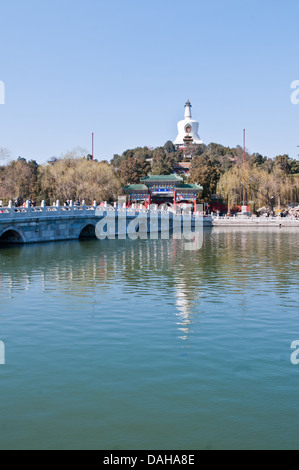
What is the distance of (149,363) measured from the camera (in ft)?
27.0

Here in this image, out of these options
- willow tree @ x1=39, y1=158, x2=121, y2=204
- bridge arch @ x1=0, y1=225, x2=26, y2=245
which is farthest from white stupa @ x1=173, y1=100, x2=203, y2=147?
bridge arch @ x1=0, y1=225, x2=26, y2=245

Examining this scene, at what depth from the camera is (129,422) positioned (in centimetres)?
615

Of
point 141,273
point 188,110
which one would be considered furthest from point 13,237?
point 188,110

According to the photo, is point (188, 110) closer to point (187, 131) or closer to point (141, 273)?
point (187, 131)

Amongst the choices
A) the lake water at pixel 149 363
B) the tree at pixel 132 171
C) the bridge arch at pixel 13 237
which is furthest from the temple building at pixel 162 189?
the lake water at pixel 149 363

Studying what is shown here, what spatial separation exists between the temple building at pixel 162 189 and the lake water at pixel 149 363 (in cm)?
4139

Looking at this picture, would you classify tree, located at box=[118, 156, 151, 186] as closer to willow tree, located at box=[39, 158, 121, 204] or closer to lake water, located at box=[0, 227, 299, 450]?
willow tree, located at box=[39, 158, 121, 204]

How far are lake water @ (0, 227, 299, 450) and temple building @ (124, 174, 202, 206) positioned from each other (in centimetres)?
4139

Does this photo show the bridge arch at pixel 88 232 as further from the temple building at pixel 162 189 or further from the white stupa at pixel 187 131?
the white stupa at pixel 187 131

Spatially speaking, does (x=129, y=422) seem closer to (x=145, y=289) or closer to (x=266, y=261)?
(x=145, y=289)

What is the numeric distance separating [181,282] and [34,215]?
1551 centimetres

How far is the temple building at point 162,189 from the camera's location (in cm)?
5812

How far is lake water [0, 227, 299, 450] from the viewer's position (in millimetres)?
5926
